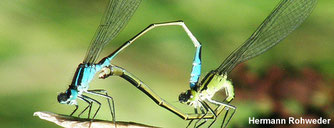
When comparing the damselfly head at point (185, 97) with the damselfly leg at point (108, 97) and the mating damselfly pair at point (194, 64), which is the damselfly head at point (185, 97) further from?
the damselfly leg at point (108, 97)

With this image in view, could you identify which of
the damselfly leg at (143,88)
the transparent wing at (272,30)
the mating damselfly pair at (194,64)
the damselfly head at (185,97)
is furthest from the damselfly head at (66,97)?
the transparent wing at (272,30)

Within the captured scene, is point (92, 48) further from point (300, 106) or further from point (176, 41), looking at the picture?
point (300, 106)

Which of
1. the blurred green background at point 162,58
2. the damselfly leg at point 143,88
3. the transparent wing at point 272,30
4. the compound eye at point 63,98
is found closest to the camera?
the compound eye at point 63,98

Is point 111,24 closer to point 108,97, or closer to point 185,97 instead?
point 108,97

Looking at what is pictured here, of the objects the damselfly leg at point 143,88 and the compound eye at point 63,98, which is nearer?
the compound eye at point 63,98

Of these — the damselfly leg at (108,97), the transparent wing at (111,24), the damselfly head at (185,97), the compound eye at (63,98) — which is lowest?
the compound eye at (63,98)

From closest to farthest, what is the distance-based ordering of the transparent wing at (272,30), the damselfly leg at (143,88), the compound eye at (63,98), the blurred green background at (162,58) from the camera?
the compound eye at (63,98)
the damselfly leg at (143,88)
the blurred green background at (162,58)
the transparent wing at (272,30)

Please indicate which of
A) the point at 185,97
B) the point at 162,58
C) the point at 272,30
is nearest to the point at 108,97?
the point at 185,97
